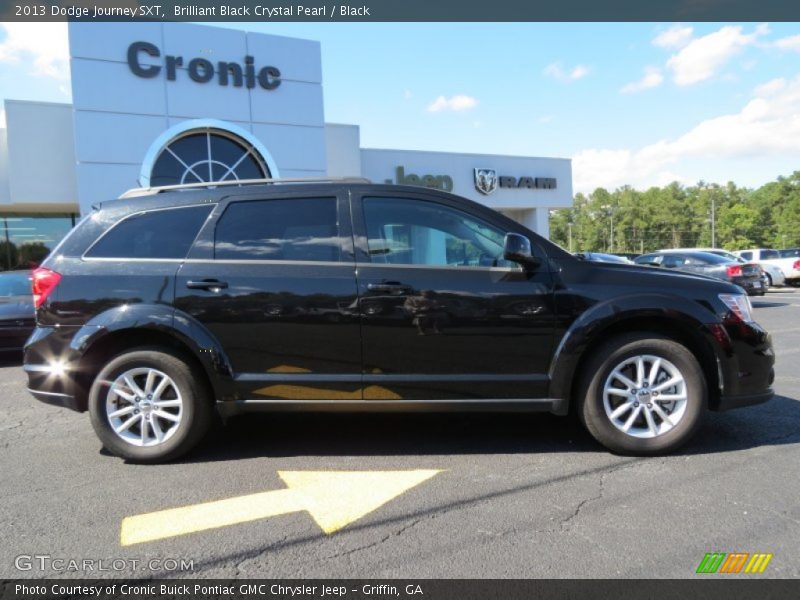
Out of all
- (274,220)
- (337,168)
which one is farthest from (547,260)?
(337,168)

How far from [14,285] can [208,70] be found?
10.7 m

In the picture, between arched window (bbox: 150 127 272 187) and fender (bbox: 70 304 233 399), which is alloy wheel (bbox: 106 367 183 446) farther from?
arched window (bbox: 150 127 272 187)

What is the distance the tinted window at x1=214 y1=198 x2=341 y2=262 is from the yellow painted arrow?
4.81 feet

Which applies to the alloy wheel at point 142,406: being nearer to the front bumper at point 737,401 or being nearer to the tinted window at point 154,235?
the tinted window at point 154,235

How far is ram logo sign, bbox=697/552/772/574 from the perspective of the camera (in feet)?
8.13

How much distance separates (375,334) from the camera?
145 inches

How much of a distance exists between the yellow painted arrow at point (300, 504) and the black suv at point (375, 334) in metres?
0.48

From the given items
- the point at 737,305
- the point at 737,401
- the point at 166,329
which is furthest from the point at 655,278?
the point at 166,329

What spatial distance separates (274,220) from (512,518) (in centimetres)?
248

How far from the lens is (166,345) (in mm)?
3873

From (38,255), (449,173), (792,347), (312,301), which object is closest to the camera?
(312,301)

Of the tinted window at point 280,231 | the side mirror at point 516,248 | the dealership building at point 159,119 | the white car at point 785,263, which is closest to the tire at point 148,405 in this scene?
the tinted window at point 280,231

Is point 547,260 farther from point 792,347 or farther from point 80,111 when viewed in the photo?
point 80,111

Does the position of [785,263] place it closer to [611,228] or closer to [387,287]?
[387,287]
